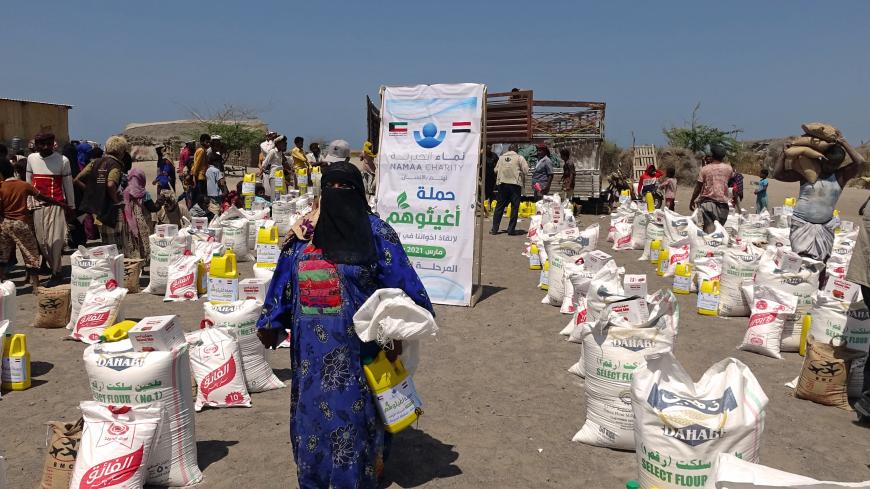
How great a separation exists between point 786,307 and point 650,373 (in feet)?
9.69

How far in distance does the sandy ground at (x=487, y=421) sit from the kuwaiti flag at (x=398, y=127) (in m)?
2.10

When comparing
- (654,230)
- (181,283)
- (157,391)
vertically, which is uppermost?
(654,230)

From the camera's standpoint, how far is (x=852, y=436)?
3.97m

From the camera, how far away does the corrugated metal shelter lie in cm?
2430

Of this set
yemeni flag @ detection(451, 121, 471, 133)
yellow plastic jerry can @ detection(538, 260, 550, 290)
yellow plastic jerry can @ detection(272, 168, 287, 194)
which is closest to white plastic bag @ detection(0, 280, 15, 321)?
yemeni flag @ detection(451, 121, 471, 133)

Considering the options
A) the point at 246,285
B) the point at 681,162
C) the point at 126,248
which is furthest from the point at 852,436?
the point at 681,162

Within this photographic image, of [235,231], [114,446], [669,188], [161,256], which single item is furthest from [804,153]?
[669,188]

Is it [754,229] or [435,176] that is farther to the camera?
[754,229]

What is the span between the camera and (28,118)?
25.4 m

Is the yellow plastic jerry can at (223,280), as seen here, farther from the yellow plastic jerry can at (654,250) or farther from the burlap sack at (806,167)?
the yellow plastic jerry can at (654,250)

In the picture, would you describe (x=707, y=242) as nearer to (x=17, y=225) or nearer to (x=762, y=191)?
(x=762, y=191)

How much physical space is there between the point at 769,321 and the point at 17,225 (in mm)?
7292

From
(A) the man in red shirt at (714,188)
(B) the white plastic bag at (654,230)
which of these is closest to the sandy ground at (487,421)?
(A) the man in red shirt at (714,188)

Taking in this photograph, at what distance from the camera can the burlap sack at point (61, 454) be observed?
10.3ft
